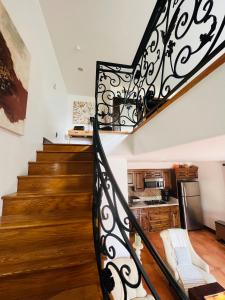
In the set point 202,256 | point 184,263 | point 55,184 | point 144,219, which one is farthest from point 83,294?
point 144,219

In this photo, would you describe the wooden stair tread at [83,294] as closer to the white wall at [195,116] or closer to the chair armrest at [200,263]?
the white wall at [195,116]

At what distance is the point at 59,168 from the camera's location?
→ 6.89 ft

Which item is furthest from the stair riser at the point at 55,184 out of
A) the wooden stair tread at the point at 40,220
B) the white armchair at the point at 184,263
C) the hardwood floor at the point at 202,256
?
the hardwood floor at the point at 202,256

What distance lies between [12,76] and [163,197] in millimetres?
6226

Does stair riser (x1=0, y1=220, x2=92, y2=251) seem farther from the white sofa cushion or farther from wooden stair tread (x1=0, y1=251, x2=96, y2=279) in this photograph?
the white sofa cushion

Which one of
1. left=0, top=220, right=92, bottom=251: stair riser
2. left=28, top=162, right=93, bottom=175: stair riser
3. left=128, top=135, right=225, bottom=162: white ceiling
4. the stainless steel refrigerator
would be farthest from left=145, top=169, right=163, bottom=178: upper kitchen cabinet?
left=0, top=220, right=92, bottom=251: stair riser

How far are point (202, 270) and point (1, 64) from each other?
469 cm

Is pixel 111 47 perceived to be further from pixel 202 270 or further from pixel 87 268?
pixel 202 270

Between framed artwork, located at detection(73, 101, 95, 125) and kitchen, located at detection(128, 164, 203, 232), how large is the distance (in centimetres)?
257

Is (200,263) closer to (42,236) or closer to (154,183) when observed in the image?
(154,183)

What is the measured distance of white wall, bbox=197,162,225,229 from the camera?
5297 millimetres

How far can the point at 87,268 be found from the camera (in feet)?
3.76

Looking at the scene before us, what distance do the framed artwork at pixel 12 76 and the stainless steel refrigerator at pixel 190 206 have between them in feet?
19.2

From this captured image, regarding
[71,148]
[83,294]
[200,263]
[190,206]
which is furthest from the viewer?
[190,206]
